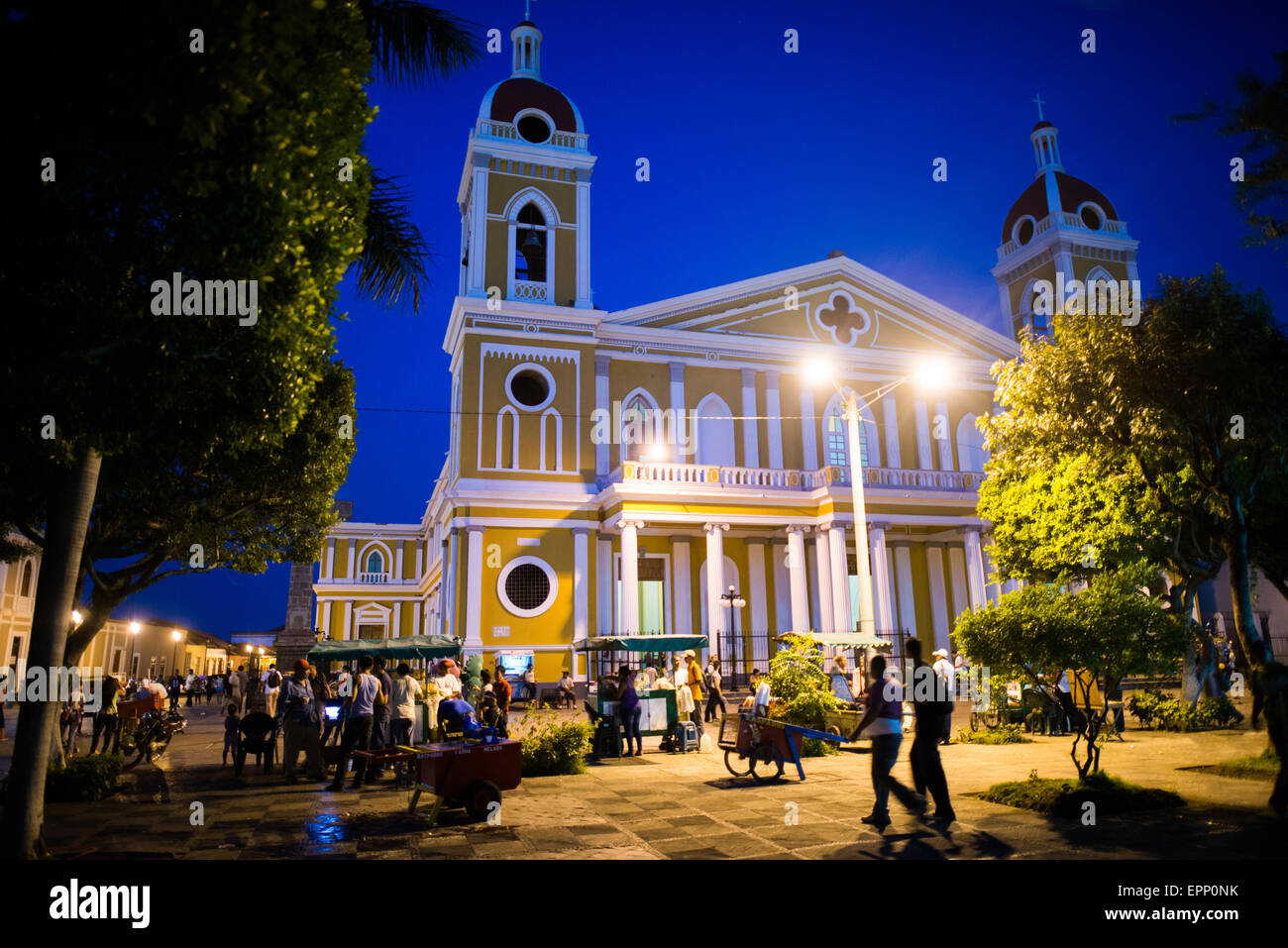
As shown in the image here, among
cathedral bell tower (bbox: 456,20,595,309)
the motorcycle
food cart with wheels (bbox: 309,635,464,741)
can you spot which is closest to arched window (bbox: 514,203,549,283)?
cathedral bell tower (bbox: 456,20,595,309)

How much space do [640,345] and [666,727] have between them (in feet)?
55.7

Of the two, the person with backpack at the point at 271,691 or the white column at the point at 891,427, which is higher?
the white column at the point at 891,427

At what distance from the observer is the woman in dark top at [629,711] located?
1346 centimetres

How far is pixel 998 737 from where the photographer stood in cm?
1383

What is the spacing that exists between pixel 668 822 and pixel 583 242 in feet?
77.7

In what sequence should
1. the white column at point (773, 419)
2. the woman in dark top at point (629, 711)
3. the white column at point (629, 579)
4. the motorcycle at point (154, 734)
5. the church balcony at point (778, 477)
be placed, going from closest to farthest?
the motorcycle at point (154, 734)
the woman in dark top at point (629, 711)
the white column at point (629, 579)
the church balcony at point (778, 477)
the white column at point (773, 419)

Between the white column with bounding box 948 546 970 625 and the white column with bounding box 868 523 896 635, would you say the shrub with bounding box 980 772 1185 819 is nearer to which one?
the white column with bounding box 868 523 896 635

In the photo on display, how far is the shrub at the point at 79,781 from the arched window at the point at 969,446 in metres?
28.9

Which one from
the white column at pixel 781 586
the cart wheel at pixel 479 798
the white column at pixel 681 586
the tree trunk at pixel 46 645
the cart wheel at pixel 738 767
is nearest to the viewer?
the tree trunk at pixel 46 645

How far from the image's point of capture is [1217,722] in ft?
48.4

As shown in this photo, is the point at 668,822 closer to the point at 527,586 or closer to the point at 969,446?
the point at 527,586

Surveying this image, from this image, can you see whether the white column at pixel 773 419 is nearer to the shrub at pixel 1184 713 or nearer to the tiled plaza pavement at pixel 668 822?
the shrub at pixel 1184 713

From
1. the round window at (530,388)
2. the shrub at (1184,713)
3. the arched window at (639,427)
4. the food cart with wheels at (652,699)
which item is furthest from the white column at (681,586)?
the shrub at (1184,713)
